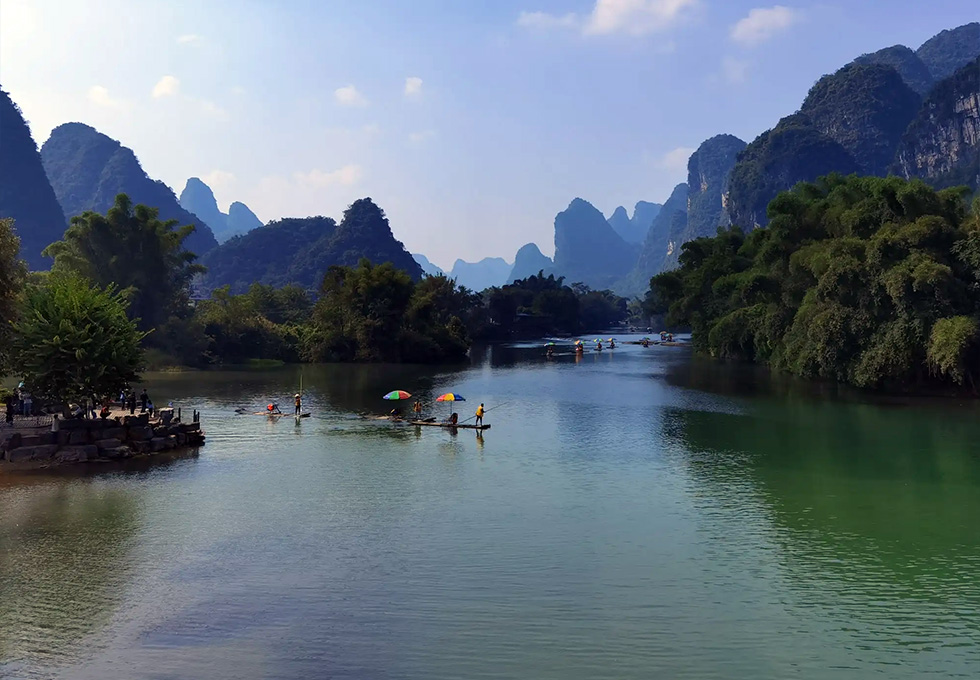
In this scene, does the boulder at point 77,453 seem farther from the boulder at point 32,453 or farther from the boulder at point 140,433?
the boulder at point 140,433

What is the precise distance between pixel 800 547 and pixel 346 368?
6426cm

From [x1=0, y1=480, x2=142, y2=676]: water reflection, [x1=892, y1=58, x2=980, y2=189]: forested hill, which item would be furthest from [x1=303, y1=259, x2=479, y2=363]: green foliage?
[x1=892, y1=58, x2=980, y2=189]: forested hill

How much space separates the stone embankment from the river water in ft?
5.57

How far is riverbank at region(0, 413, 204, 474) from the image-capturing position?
1166 inches

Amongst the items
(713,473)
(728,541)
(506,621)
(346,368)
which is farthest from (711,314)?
(506,621)

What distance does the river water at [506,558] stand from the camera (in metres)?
14.5

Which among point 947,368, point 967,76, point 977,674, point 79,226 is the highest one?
point 967,76

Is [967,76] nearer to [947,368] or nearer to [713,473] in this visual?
[947,368]

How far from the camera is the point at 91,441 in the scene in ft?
103

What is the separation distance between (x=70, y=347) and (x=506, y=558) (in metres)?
20.1

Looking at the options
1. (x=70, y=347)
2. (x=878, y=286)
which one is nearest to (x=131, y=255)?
(x=70, y=347)

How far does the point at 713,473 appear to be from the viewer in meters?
29.9

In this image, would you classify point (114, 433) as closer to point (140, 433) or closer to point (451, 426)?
point (140, 433)

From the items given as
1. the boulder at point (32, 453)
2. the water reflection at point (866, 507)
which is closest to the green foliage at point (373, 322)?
the water reflection at point (866, 507)
